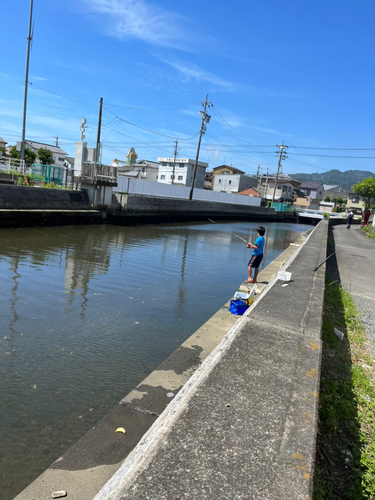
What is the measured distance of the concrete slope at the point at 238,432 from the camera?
1.63 meters

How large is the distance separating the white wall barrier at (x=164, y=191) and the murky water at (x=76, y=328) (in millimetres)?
18199

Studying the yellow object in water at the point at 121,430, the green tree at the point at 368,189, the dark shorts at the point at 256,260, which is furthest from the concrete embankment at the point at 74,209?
the green tree at the point at 368,189

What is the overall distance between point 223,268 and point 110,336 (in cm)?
707

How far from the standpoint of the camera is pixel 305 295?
17.3ft

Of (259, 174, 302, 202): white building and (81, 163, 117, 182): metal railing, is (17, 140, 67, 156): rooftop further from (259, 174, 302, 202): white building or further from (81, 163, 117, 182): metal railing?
(81, 163, 117, 182): metal railing

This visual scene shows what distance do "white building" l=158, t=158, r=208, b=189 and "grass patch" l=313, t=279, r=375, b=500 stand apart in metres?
60.4

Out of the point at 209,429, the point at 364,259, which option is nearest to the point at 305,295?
the point at 209,429

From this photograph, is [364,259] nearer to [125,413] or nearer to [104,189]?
[125,413]

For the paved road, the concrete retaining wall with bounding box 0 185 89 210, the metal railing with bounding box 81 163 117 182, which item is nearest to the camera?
the paved road

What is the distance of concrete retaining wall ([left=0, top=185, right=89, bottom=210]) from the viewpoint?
617 inches

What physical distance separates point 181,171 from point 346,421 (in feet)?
211

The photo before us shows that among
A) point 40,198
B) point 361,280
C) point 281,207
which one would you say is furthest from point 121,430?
point 281,207

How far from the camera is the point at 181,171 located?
6519 cm

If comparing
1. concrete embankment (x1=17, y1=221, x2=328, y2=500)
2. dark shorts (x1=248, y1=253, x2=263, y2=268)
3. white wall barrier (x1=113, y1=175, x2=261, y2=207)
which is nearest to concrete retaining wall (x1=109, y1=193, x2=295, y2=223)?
white wall barrier (x1=113, y1=175, x2=261, y2=207)
